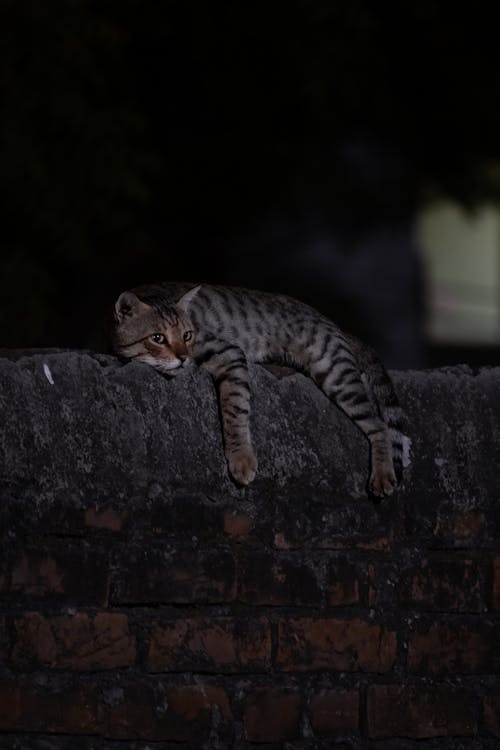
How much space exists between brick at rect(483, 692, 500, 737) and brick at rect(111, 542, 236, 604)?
0.80m

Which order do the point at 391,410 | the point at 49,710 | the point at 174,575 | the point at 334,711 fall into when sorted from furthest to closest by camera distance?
Result: 1. the point at 391,410
2. the point at 334,711
3. the point at 174,575
4. the point at 49,710

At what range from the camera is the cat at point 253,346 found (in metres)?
3.34

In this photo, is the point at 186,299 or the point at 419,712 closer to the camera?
the point at 419,712

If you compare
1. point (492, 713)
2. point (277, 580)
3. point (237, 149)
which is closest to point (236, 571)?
point (277, 580)

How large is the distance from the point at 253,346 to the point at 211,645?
59.5 inches

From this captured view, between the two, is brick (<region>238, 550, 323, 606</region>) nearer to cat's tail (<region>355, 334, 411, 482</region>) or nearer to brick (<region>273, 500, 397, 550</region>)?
brick (<region>273, 500, 397, 550</region>)

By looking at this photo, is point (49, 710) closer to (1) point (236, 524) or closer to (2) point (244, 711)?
(2) point (244, 711)

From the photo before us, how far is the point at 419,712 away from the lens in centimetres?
321

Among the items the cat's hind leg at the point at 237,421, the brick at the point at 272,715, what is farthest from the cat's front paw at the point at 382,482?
the brick at the point at 272,715

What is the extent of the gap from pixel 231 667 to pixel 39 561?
572 mm

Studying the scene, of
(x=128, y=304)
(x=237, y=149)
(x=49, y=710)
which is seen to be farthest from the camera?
(x=237, y=149)

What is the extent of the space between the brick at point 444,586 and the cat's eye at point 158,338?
1272 millimetres

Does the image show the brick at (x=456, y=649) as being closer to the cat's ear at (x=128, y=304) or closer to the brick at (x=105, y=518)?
the brick at (x=105, y=518)

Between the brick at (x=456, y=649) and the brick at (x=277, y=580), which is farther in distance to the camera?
the brick at (x=456, y=649)
